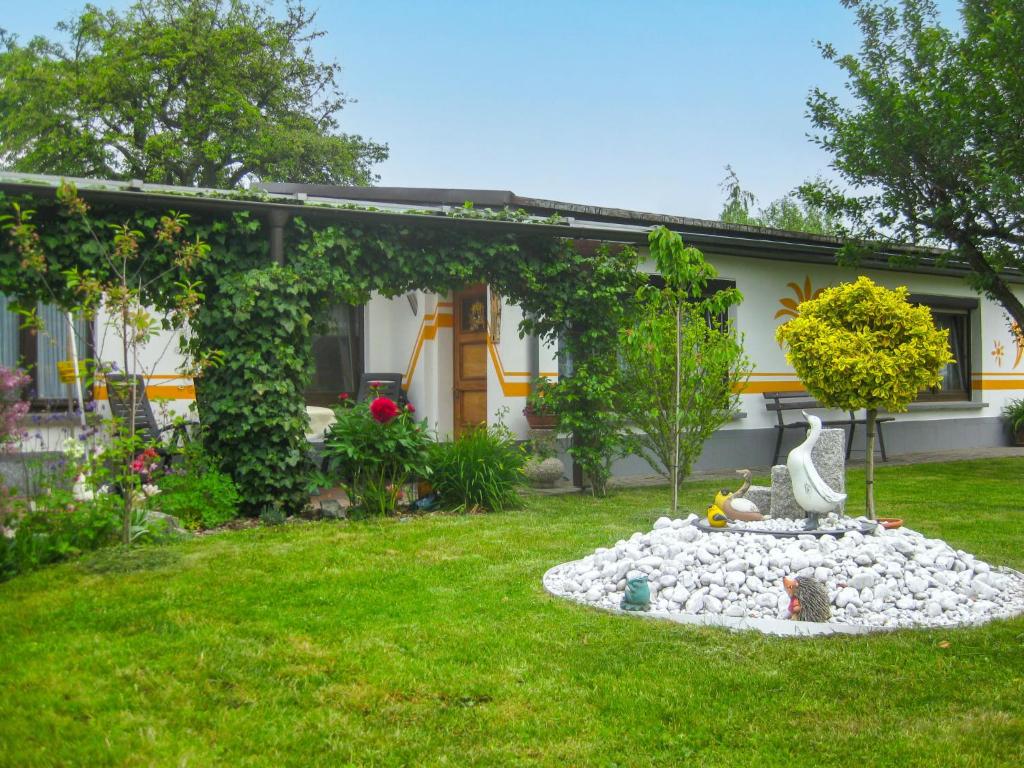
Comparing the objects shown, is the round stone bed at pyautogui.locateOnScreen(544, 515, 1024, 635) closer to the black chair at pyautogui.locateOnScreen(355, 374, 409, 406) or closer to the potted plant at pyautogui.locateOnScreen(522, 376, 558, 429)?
the potted plant at pyautogui.locateOnScreen(522, 376, 558, 429)

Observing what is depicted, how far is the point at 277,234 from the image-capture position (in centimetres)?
760

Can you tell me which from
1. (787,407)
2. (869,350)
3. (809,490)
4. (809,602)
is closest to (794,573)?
(809,602)

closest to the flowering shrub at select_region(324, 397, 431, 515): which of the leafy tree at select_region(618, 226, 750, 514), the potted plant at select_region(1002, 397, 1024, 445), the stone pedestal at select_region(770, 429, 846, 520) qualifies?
the leafy tree at select_region(618, 226, 750, 514)

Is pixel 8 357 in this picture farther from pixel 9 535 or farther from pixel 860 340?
pixel 860 340

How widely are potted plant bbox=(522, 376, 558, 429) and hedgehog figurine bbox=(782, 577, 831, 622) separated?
4670 mm

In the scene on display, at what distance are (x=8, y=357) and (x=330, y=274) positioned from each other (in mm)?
4971

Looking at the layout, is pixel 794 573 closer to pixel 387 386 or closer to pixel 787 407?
pixel 387 386

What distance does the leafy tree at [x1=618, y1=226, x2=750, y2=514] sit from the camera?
8664 mm

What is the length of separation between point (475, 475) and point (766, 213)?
3870cm

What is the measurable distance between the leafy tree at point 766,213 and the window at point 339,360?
2030 centimetres

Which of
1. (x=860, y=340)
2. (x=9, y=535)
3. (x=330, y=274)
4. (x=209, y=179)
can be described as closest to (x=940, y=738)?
(x=860, y=340)

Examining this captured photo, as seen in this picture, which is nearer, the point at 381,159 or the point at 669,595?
the point at 669,595

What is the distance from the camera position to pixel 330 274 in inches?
305

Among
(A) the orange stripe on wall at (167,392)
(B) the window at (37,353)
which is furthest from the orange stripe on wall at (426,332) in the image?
(B) the window at (37,353)
